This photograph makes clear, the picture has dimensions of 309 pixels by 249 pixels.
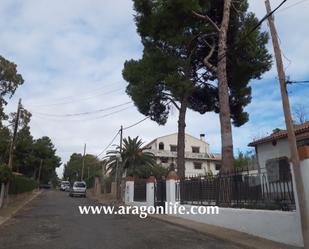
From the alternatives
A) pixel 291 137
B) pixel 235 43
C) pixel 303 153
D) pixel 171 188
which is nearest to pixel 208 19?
pixel 235 43

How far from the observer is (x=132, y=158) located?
4181cm

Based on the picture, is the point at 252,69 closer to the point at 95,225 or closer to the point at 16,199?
the point at 95,225

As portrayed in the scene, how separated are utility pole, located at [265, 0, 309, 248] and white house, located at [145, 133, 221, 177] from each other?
4268cm

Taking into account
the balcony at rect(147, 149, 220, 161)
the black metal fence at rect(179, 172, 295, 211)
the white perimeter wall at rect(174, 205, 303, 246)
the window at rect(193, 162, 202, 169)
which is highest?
the balcony at rect(147, 149, 220, 161)

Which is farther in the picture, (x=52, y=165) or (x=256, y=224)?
(x=52, y=165)

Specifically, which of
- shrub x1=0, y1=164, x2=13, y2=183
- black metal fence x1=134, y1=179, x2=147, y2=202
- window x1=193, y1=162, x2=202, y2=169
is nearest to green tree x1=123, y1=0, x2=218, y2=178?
black metal fence x1=134, y1=179, x2=147, y2=202

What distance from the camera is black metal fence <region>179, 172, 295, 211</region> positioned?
1066 centimetres

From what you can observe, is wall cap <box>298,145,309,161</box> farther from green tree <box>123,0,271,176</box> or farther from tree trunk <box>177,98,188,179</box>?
tree trunk <box>177,98,188,179</box>

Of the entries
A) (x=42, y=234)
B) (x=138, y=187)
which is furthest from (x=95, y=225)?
(x=138, y=187)

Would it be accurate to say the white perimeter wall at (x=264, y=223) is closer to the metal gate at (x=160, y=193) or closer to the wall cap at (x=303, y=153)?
the wall cap at (x=303, y=153)

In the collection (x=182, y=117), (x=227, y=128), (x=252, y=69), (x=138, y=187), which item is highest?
(x=252, y=69)

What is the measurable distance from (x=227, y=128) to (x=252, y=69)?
557cm

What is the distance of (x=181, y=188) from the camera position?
18781 mm

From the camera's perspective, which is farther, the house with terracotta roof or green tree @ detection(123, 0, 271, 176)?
the house with terracotta roof
